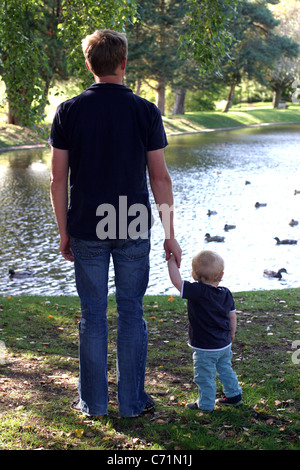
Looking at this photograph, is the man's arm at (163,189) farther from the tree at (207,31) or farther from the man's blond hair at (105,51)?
the tree at (207,31)

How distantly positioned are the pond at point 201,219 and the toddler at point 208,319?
5229 mm

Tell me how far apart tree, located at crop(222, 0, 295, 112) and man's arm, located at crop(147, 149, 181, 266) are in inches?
1733

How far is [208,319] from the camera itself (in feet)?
12.5

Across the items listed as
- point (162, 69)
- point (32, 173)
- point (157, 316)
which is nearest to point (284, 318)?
point (157, 316)

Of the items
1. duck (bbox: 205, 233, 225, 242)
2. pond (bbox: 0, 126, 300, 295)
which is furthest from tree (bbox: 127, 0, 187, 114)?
duck (bbox: 205, 233, 225, 242)

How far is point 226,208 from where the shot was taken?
1587 centimetres

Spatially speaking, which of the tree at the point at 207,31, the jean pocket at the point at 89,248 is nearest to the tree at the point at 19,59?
the tree at the point at 207,31

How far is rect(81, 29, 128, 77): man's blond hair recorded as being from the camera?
333cm

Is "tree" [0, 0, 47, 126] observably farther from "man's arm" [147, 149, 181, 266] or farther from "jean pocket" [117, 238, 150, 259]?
"jean pocket" [117, 238, 150, 259]

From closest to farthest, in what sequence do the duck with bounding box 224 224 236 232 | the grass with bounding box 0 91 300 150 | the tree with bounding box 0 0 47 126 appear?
the tree with bounding box 0 0 47 126
the duck with bounding box 224 224 236 232
the grass with bounding box 0 91 300 150

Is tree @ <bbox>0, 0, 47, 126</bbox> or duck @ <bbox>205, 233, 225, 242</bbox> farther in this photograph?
duck @ <bbox>205, 233, 225, 242</bbox>

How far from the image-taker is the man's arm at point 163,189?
140 inches

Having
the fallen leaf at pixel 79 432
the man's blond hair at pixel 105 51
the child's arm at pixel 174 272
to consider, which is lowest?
the fallen leaf at pixel 79 432

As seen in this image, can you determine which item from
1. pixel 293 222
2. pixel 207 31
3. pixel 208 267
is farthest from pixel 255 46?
pixel 208 267
